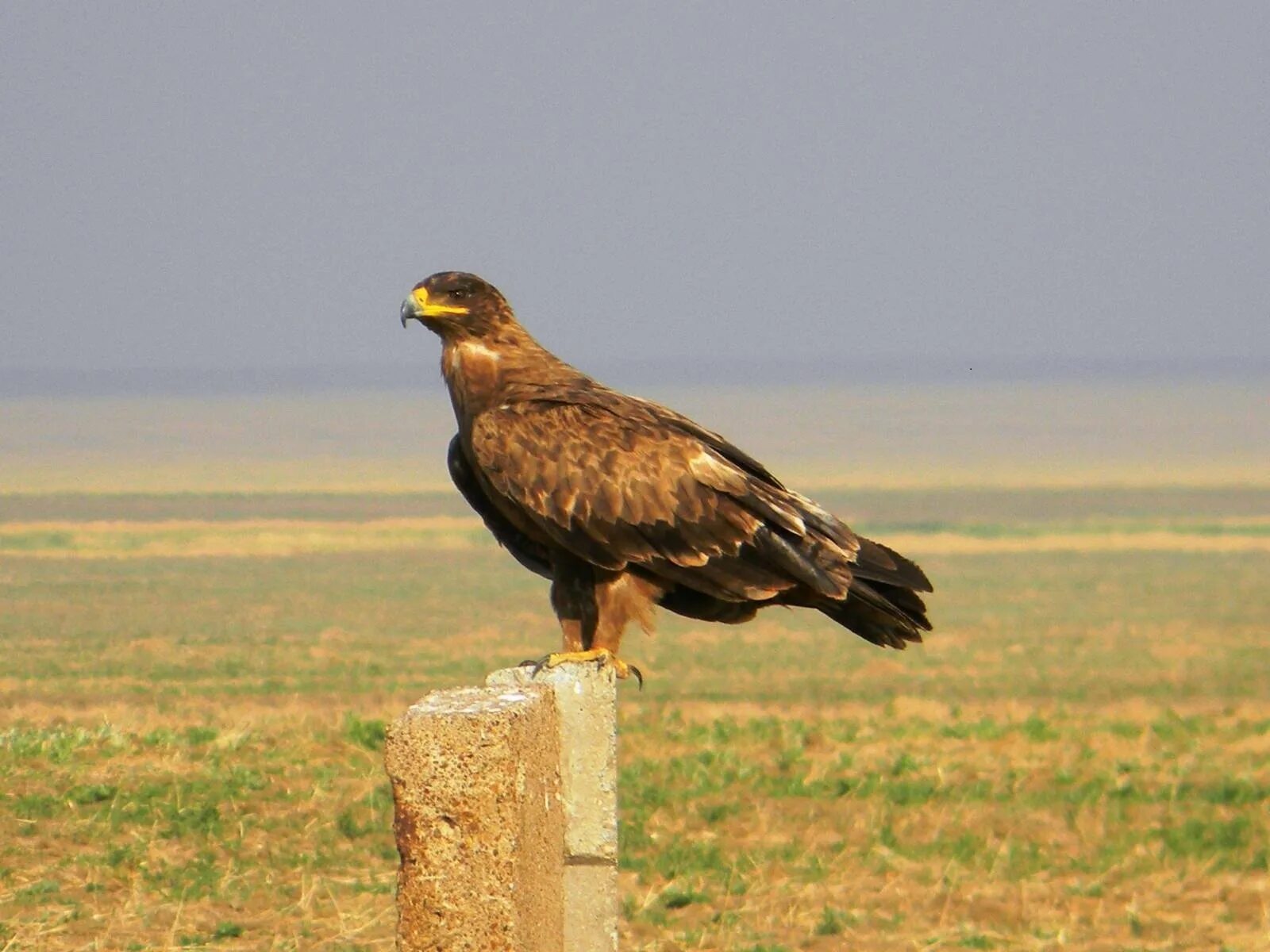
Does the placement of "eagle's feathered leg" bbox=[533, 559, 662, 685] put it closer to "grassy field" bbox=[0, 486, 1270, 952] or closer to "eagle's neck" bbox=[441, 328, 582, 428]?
"eagle's neck" bbox=[441, 328, 582, 428]

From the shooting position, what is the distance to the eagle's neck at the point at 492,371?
27.9 ft

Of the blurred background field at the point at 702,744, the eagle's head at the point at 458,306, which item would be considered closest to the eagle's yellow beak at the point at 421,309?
the eagle's head at the point at 458,306

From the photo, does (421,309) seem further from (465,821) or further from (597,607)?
(465,821)

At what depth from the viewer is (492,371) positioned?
338 inches

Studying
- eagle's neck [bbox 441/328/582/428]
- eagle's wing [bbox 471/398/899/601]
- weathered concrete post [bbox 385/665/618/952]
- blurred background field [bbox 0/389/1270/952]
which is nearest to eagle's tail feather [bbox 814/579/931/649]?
eagle's wing [bbox 471/398/899/601]

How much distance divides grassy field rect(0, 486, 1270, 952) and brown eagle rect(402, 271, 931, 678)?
3798 mm

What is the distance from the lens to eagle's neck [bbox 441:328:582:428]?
27.9 feet

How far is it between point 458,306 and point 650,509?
1088 mm

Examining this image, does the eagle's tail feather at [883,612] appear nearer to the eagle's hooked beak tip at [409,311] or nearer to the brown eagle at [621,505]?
the brown eagle at [621,505]

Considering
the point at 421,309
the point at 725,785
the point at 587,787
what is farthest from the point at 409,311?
the point at 725,785

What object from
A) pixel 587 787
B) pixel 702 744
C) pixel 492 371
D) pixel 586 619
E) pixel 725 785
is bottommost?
pixel 725 785

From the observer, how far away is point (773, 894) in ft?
41.7

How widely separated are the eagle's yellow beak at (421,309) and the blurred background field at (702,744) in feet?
13.4

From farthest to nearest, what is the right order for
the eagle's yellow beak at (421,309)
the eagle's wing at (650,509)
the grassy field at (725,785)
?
the grassy field at (725,785) → the eagle's yellow beak at (421,309) → the eagle's wing at (650,509)
